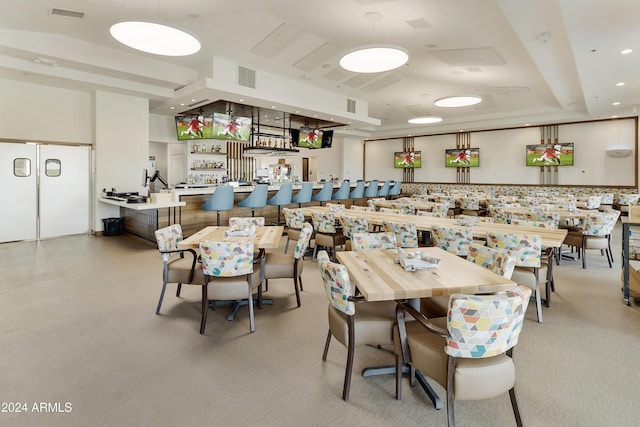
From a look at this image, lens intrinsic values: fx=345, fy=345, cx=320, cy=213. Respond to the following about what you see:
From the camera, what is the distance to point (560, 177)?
40.9ft

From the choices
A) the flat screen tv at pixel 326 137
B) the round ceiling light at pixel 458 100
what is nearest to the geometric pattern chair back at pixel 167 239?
the round ceiling light at pixel 458 100

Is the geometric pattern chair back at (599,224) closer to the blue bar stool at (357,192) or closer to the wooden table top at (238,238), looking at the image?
the wooden table top at (238,238)

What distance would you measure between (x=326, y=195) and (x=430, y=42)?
4.41 metres

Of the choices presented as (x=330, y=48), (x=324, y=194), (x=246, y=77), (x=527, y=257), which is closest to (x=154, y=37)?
(x=246, y=77)

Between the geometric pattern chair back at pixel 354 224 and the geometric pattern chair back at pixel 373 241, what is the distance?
4.20 feet

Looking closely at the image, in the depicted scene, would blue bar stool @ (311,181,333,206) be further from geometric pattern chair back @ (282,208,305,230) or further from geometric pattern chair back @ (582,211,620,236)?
geometric pattern chair back @ (582,211,620,236)

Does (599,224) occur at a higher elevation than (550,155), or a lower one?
lower

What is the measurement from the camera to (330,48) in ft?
24.0

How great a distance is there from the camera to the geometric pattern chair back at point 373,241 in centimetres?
345

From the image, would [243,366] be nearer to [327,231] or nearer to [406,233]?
[406,233]

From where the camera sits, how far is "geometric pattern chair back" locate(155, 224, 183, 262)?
348 cm

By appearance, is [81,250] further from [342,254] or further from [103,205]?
[342,254]

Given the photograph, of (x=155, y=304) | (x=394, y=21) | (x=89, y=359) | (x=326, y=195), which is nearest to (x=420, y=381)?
(x=89, y=359)

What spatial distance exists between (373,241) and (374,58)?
332 cm
